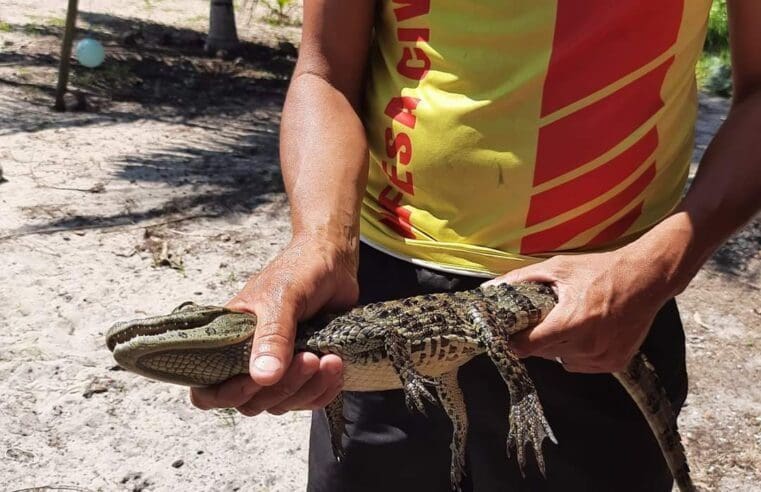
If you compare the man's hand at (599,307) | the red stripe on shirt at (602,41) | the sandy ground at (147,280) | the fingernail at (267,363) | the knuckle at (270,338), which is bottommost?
the sandy ground at (147,280)

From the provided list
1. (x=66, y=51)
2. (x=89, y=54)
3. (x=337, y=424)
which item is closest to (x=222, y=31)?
(x=89, y=54)

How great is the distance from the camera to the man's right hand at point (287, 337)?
1665 millimetres

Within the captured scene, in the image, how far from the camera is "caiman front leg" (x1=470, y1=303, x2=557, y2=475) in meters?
1.83

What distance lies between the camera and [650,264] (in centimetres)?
172

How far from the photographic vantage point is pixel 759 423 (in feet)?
12.9

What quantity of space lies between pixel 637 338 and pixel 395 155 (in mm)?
A: 684

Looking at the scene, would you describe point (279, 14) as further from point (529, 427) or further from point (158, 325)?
point (529, 427)

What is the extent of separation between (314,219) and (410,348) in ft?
1.31

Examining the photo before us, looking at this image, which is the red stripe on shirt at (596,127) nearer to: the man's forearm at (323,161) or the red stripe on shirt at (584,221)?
the red stripe on shirt at (584,221)

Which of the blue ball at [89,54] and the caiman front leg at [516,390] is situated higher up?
the caiman front leg at [516,390]

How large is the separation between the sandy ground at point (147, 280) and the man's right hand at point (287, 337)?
1838 millimetres

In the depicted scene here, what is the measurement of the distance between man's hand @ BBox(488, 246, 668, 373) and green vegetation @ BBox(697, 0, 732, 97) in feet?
25.5

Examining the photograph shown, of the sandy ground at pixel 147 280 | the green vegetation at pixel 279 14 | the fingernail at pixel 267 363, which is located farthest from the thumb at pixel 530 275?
the green vegetation at pixel 279 14

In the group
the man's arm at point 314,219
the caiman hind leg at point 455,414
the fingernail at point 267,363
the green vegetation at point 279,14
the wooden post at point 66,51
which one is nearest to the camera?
the fingernail at point 267,363
